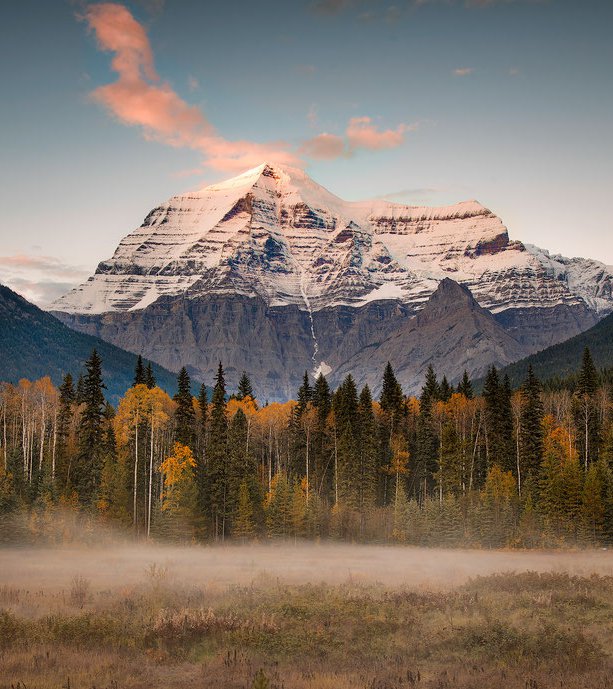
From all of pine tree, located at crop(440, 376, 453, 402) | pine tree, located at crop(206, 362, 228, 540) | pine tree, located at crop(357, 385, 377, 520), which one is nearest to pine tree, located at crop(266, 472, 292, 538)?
pine tree, located at crop(206, 362, 228, 540)

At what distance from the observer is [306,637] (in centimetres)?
2928

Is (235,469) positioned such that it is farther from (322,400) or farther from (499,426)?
(499,426)

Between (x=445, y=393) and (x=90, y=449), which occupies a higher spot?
(x=445, y=393)

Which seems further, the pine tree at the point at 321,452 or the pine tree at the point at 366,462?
the pine tree at the point at 321,452

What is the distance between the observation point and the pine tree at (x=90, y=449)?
79.6 metres

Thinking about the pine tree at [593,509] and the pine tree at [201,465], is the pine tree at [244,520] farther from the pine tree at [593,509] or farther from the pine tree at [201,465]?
the pine tree at [593,509]

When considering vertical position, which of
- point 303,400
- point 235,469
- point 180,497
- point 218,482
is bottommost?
point 180,497

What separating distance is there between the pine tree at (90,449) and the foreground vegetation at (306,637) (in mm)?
40639

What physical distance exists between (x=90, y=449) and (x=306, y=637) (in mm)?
56303

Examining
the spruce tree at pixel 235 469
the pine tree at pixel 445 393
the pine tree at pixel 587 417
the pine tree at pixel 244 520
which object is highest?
the pine tree at pixel 445 393

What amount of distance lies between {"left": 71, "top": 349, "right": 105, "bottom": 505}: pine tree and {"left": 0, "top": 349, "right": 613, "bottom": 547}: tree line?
14cm

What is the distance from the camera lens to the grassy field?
24188 mm

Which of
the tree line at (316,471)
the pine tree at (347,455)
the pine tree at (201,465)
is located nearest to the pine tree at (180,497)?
the tree line at (316,471)

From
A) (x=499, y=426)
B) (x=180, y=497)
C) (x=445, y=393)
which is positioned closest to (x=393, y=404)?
(x=499, y=426)
